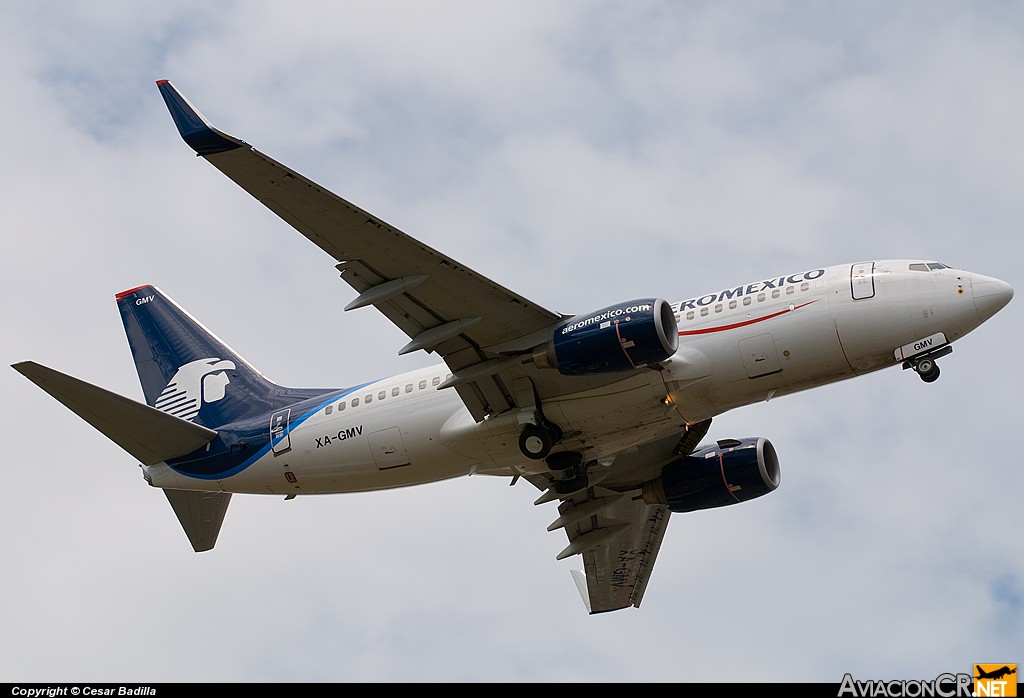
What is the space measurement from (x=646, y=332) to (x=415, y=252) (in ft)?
20.3

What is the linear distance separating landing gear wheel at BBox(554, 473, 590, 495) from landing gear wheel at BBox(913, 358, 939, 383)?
401 inches

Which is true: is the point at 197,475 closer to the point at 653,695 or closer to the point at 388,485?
the point at 388,485

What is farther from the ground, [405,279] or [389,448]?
[405,279]

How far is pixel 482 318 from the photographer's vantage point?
34.0 meters

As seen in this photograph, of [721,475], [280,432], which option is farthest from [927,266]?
[280,432]

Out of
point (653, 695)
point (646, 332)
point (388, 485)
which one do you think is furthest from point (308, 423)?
point (653, 695)

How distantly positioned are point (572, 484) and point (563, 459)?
71.9 inches

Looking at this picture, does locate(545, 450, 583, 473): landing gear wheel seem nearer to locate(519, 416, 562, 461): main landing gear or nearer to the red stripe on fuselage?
locate(519, 416, 562, 461): main landing gear

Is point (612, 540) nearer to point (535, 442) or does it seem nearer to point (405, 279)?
point (535, 442)

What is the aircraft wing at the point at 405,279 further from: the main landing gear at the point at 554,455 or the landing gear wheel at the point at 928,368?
the landing gear wheel at the point at 928,368

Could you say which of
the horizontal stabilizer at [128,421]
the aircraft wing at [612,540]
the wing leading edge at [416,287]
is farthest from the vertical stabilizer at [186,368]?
the aircraft wing at [612,540]

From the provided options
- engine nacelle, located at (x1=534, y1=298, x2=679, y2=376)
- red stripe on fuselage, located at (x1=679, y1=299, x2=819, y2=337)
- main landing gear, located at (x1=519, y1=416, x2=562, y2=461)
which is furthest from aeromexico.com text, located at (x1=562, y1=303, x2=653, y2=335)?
main landing gear, located at (x1=519, y1=416, x2=562, y2=461)

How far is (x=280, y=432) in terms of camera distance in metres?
38.3

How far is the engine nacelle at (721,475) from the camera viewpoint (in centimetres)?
4025
